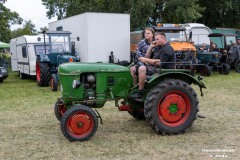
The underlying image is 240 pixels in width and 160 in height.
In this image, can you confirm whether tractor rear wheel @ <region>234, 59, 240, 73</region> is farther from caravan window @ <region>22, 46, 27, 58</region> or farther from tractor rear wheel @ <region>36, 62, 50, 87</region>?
caravan window @ <region>22, 46, 27, 58</region>

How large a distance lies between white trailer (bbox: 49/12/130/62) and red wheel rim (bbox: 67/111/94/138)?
9280 mm

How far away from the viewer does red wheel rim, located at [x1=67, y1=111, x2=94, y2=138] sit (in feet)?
17.7

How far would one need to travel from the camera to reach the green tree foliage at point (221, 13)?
27.5 meters

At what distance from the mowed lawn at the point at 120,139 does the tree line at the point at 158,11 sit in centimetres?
1449

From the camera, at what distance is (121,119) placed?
23.1 ft

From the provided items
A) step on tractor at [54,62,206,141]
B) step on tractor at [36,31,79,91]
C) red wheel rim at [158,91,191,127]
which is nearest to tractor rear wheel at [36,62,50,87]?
step on tractor at [36,31,79,91]

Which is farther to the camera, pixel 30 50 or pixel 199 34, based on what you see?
pixel 199 34

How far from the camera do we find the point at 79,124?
5.41 meters

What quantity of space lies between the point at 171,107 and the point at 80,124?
143 cm

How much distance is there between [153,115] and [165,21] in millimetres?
20495

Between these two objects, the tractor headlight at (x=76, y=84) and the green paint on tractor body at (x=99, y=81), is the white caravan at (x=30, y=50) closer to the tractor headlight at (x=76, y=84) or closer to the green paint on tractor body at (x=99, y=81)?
the green paint on tractor body at (x=99, y=81)

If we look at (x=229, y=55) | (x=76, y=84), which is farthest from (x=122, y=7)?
(x=76, y=84)

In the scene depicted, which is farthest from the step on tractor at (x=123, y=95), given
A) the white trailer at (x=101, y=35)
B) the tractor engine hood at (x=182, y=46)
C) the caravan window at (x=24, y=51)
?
the caravan window at (x=24, y=51)

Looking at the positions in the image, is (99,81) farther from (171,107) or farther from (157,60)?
(171,107)
